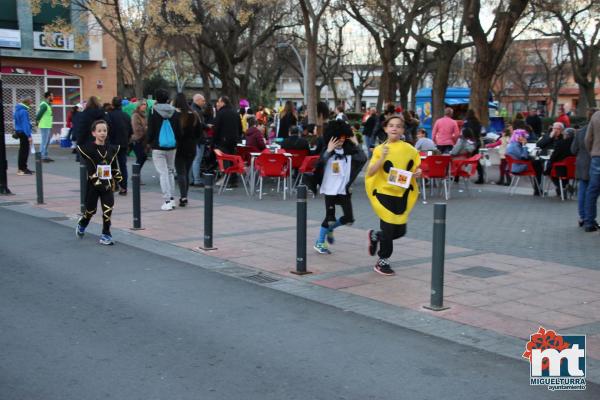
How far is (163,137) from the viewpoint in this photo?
40.7 ft

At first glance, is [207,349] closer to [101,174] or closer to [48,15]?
[101,174]

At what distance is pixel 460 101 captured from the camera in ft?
128

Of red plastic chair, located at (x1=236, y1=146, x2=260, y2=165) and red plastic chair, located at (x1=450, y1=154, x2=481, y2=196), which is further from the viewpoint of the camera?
red plastic chair, located at (x1=236, y1=146, x2=260, y2=165)

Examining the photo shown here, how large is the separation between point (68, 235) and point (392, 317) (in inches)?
221

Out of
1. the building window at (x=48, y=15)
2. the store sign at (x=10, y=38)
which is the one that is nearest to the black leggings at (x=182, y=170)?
the store sign at (x=10, y=38)

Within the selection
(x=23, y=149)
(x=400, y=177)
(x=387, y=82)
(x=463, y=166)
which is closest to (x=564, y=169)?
(x=463, y=166)

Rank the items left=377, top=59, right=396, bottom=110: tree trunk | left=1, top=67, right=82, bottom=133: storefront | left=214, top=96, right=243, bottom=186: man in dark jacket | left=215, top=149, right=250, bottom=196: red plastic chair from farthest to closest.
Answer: left=377, top=59, right=396, bottom=110: tree trunk < left=1, top=67, right=82, bottom=133: storefront < left=214, top=96, right=243, bottom=186: man in dark jacket < left=215, top=149, right=250, bottom=196: red plastic chair

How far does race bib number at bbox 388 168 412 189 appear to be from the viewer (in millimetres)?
7527

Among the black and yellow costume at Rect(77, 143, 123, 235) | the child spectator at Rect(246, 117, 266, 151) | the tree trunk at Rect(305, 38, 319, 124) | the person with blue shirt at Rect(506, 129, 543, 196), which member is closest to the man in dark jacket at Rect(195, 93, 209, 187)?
the child spectator at Rect(246, 117, 266, 151)

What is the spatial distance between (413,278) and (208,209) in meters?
2.75

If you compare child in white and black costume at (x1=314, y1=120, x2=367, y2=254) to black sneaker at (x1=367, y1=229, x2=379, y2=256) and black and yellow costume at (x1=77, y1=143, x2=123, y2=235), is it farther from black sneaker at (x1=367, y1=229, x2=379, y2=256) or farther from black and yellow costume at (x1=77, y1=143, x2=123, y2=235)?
black and yellow costume at (x1=77, y1=143, x2=123, y2=235)

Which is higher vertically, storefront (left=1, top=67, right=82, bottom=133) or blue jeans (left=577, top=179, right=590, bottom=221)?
storefront (left=1, top=67, right=82, bottom=133)

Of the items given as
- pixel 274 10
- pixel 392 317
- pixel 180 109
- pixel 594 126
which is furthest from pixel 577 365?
pixel 274 10

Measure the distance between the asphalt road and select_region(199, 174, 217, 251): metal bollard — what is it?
1.38 metres
